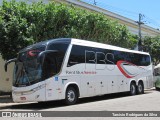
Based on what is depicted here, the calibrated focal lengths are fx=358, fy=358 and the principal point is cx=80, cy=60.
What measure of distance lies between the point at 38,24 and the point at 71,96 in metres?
6.30

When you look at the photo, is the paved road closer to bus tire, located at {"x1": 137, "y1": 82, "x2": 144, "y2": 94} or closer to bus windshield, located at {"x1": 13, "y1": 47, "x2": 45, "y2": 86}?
bus windshield, located at {"x1": 13, "y1": 47, "x2": 45, "y2": 86}

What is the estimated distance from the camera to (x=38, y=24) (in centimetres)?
2306

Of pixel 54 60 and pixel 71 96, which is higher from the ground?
pixel 54 60

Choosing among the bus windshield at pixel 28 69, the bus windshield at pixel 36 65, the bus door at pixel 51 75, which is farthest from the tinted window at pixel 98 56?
the bus windshield at pixel 28 69

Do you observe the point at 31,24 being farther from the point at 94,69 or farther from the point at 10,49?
the point at 94,69

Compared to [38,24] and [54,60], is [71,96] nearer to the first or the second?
[54,60]

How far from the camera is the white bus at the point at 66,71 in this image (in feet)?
57.1

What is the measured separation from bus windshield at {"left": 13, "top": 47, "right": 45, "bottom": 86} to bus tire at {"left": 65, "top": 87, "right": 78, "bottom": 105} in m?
2.19

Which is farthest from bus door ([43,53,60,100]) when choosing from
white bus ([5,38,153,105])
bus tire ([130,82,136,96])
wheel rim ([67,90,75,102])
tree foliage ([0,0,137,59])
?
bus tire ([130,82,136,96])

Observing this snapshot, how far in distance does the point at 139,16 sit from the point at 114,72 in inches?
1236

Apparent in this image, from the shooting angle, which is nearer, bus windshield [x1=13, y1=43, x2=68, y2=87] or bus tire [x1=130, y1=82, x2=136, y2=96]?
bus windshield [x1=13, y1=43, x2=68, y2=87]

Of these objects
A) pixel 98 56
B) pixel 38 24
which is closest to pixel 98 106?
pixel 98 56

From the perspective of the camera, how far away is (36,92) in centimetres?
1716

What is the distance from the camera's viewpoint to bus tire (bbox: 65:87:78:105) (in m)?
18.6
